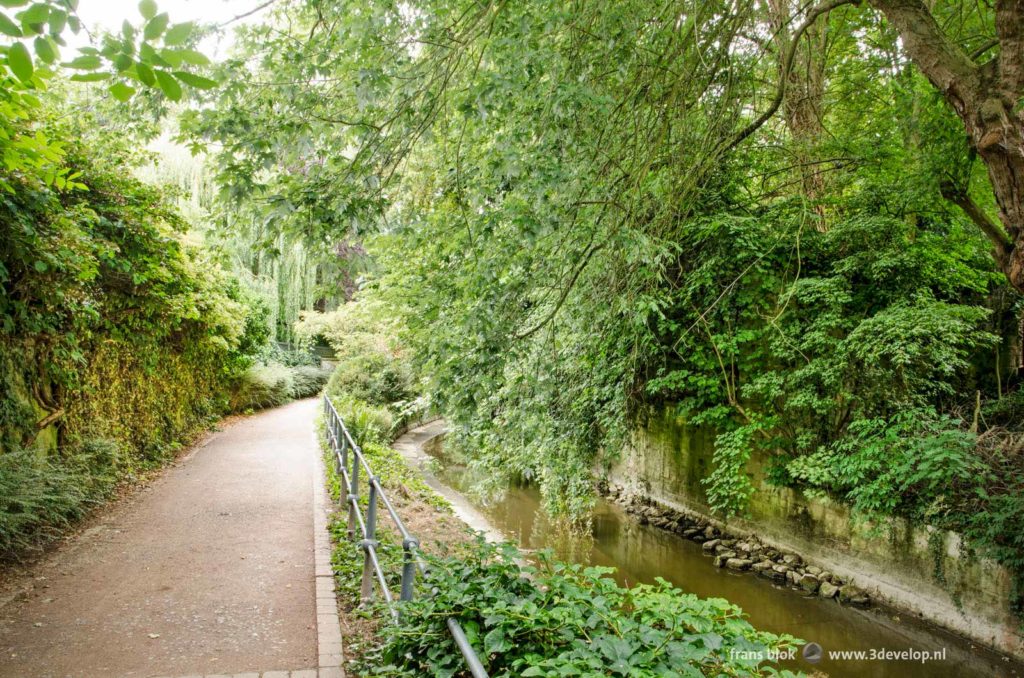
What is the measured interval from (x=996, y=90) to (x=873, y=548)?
5.89 m

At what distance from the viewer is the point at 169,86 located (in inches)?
66.5

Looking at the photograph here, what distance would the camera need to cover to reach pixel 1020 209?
377cm

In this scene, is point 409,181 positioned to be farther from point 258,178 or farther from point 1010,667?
point 1010,667

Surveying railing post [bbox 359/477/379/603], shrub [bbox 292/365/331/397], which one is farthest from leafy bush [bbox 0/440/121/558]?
shrub [bbox 292/365/331/397]

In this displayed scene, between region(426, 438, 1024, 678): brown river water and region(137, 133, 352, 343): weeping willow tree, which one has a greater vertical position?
region(137, 133, 352, 343): weeping willow tree

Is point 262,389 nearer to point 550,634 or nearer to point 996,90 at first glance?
point 550,634

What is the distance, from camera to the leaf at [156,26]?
155 centimetres

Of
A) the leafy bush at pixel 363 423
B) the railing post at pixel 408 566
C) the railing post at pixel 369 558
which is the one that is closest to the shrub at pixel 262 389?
the leafy bush at pixel 363 423

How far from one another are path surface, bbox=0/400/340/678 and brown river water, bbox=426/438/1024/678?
224 centimetres

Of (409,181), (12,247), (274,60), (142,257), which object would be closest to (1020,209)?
(409,181)

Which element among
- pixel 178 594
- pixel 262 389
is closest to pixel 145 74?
pixel 178 594

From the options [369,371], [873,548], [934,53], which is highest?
[934,53]

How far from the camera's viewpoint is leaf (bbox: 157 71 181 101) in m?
1.67

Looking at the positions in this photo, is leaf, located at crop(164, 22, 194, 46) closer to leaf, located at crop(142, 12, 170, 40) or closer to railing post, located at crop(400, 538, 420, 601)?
leaf, located at crop(142, 12, 170, 40)
